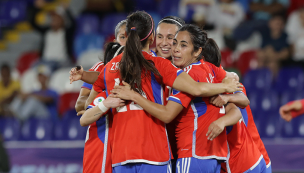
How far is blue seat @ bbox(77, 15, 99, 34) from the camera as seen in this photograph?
1127cm

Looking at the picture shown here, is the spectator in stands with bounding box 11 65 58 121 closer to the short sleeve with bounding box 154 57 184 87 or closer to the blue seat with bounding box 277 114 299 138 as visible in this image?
the blue seat with bounding box 277 114 299 138

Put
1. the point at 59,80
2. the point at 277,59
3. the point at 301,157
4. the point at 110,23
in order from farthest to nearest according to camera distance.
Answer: the point at 110,23 < the point at 59,80 < the point at 277,59 < the point at 301,157

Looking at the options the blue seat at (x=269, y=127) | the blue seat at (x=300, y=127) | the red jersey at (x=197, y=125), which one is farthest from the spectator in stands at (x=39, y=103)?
the red jersey at (x=197, y=125)

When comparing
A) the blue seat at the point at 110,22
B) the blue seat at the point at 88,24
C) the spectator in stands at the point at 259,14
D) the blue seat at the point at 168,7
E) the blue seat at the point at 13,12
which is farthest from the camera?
the blue seat at the point at 13,12

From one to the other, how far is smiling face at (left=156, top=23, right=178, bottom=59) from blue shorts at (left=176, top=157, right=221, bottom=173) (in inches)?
50.3

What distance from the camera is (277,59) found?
8.48 metres

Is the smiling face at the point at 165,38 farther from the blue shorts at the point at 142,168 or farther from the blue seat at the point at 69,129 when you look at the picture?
the blue seat at the point at 69,129

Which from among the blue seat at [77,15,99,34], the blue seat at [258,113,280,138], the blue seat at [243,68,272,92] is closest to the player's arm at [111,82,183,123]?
the blue seat at [258,113,280,138]

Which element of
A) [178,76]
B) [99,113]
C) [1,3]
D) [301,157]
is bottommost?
[301,157]

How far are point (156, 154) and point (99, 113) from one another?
0.60 m

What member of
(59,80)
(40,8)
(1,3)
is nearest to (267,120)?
(59,80)

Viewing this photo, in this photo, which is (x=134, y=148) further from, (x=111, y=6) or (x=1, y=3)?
(x=1, y=3)

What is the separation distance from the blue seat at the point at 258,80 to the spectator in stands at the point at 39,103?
14.3ft

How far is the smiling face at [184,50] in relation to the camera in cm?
327
